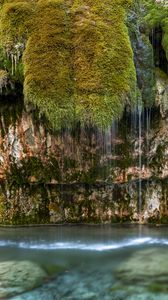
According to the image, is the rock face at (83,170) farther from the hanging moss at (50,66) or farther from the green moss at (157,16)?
the green moss at (157,16)

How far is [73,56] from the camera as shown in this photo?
9.53 metres

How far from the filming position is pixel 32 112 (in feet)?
33.3

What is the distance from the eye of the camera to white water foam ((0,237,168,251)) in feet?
29.6

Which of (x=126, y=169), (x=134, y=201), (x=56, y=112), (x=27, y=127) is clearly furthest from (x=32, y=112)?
(x=134, y=201)

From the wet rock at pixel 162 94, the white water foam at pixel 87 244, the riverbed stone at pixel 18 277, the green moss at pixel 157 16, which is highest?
the green moss at pixel 157 16

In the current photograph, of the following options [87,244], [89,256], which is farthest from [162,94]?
[89,256]

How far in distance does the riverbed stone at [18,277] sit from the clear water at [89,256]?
0.47ft

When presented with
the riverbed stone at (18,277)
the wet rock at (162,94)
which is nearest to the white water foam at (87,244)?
the riverbed stone at (18,277)

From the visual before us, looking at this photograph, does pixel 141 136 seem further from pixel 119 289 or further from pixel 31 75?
pixel 119 289

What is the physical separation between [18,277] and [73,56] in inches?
186

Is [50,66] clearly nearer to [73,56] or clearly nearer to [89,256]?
[73,56]

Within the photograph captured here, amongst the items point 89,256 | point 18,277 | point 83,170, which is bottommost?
point 18,277

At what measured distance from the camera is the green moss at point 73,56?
30.4ft

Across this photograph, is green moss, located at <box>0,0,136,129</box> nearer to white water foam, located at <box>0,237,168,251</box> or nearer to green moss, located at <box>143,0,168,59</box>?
green moss, located at <box>143,0,168,59</box>
